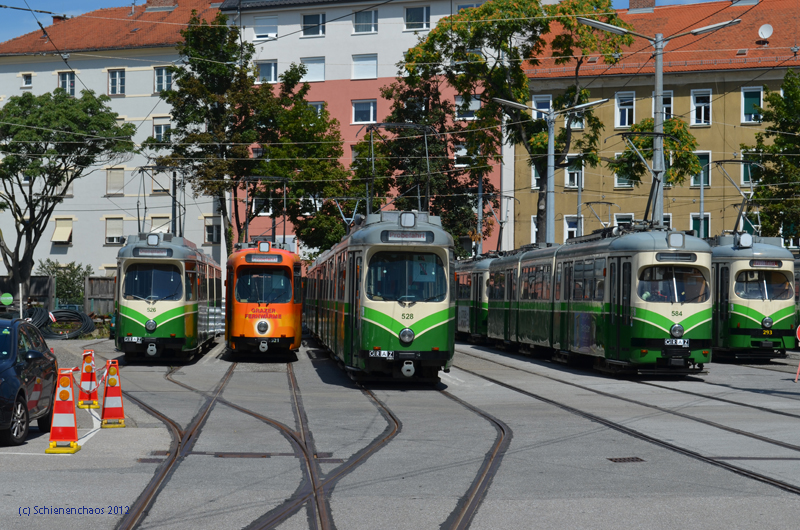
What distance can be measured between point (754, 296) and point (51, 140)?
113ft

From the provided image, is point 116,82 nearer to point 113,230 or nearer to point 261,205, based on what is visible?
point 113,230

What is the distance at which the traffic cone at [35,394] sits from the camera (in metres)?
11.7

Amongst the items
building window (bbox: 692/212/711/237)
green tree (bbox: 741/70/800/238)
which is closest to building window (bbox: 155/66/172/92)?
building window (bbox: 692/212/711/237)

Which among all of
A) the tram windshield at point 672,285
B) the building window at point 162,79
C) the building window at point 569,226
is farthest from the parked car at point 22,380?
the building window at point 162,79

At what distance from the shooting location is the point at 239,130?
48625mm

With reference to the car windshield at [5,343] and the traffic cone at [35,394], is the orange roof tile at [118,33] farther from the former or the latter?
the traffic cone at [35,394]

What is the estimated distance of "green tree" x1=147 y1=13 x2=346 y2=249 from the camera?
1854 inches

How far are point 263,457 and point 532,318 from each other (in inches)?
716

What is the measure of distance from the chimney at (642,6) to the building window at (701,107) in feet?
28.1

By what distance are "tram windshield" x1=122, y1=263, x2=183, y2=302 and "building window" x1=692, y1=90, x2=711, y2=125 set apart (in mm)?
36113

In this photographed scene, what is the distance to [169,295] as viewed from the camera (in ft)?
80.6

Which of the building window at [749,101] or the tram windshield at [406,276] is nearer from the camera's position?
the tram windshield at [406,276]

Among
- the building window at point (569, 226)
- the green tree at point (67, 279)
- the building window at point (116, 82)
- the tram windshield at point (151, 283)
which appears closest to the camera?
the tram windshield at point (151, 283)

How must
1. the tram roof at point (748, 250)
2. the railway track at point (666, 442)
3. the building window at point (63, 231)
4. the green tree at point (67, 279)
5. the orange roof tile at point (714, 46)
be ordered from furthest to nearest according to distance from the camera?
the building window at point (63, 231)
the green tree at point (67, 279)
the orange roof tile at point (714, 46)
the tram roof at point (748, 250)
the railway track at point (666, 442)
